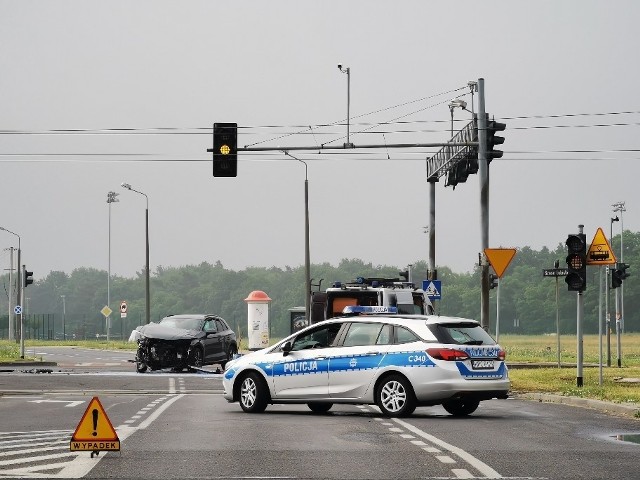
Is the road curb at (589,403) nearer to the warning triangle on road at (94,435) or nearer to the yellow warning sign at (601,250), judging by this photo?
the yellow warning sign at (601,250)

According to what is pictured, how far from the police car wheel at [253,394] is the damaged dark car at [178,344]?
18611 millimetres

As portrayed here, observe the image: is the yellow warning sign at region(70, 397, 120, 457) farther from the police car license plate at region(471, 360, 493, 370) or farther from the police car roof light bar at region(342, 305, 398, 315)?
the police car roof light bar at region(342, 305, 398, 315)

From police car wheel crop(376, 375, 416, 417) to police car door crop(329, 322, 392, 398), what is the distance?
0.76 feet

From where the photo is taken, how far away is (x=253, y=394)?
23234 millimetres

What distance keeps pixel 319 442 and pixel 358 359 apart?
571cm

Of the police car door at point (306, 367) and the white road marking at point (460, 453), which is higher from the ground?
the police car door at point (306, 367)

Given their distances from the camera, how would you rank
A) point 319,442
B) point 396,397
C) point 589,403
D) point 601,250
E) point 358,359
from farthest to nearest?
point 601,250, point 589,403, point 358,359, point 396,397, point 319,442

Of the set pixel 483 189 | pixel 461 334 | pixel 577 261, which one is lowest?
pixel 461 334

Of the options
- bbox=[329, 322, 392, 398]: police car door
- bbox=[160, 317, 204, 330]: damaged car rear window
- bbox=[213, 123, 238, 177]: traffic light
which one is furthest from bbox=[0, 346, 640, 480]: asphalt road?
bbox=[160, 317, 204, 330]: damaged car rear window

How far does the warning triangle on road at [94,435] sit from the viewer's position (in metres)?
14.2

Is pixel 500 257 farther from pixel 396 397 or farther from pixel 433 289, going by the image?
pixel 433 289

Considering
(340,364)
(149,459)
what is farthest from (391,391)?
(149,459)

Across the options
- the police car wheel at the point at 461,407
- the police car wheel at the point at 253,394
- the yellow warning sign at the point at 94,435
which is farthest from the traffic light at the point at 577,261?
the yellow warning sign at the point at 94,435

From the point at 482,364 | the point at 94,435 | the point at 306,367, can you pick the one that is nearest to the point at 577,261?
the point at 482,364
